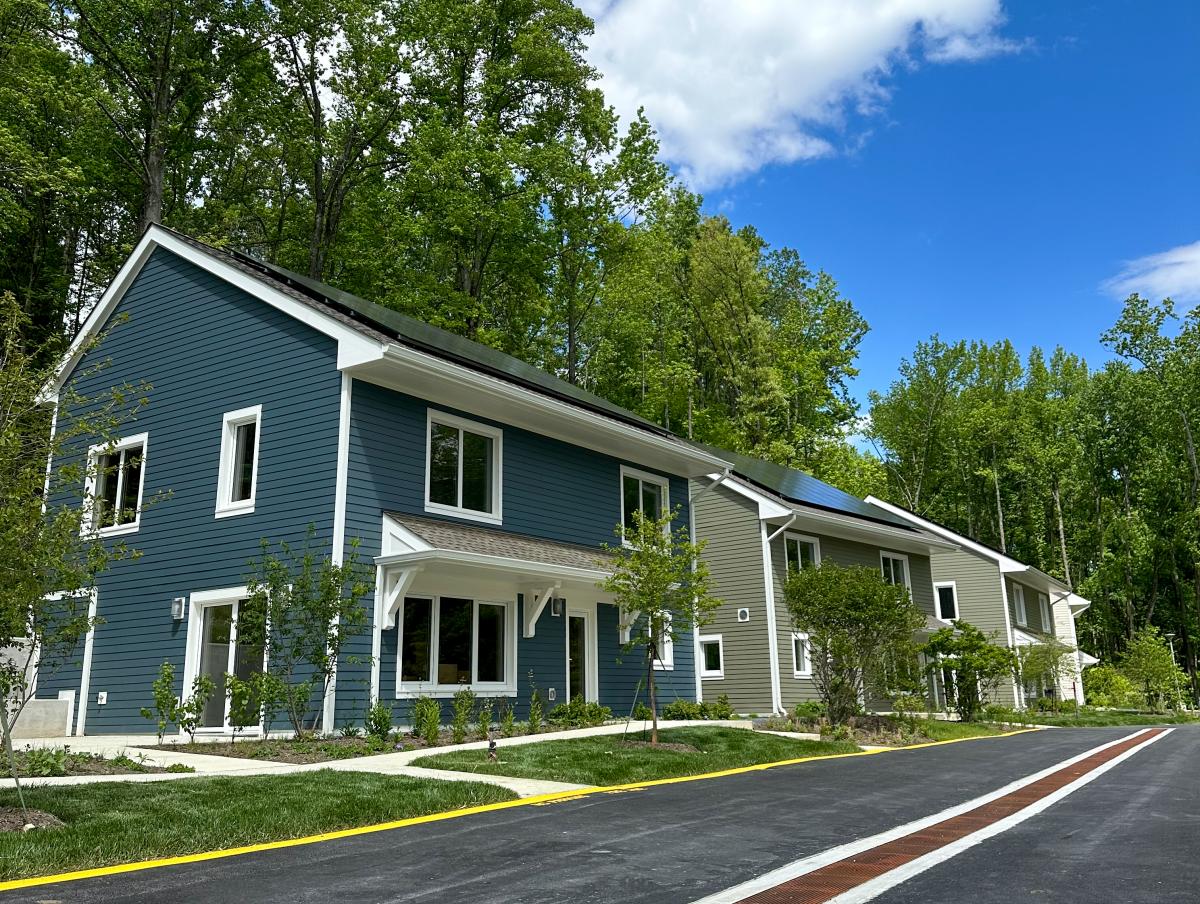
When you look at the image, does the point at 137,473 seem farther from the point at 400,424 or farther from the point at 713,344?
the point at 713,344

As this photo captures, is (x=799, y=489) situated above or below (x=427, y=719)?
above

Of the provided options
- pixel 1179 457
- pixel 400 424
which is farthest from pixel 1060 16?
pixel 1179 457

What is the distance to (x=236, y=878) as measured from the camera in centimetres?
551

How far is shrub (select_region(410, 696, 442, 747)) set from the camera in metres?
13.7

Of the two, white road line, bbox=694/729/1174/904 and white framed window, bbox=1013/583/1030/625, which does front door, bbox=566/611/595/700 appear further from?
white framed window, bbox=1013/583/1030/625

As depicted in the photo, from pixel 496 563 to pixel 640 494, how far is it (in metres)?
6.33

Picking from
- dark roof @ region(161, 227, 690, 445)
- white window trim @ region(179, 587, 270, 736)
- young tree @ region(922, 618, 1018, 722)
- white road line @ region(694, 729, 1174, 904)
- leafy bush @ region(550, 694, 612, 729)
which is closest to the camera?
white road line @ region(694, 729, 1174, 904)

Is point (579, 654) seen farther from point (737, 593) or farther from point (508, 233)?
point (508, 233)

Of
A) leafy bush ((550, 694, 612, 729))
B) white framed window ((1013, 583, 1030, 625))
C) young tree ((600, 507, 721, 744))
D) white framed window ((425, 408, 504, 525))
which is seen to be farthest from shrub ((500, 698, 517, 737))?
white framed window ((1013, 583, 1030, 625))

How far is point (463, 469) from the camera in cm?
1655

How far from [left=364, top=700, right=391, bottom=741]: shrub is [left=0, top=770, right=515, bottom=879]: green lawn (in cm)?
353

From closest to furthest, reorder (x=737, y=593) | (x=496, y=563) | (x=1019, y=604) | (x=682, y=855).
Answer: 1. (x=682, y=855)
2. (x=496, y=563)
3. (x=737, y=593)
4. (x=1019, y=604)

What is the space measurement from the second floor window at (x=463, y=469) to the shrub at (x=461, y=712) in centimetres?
296

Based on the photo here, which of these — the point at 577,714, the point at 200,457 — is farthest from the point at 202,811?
the point at 577,714
